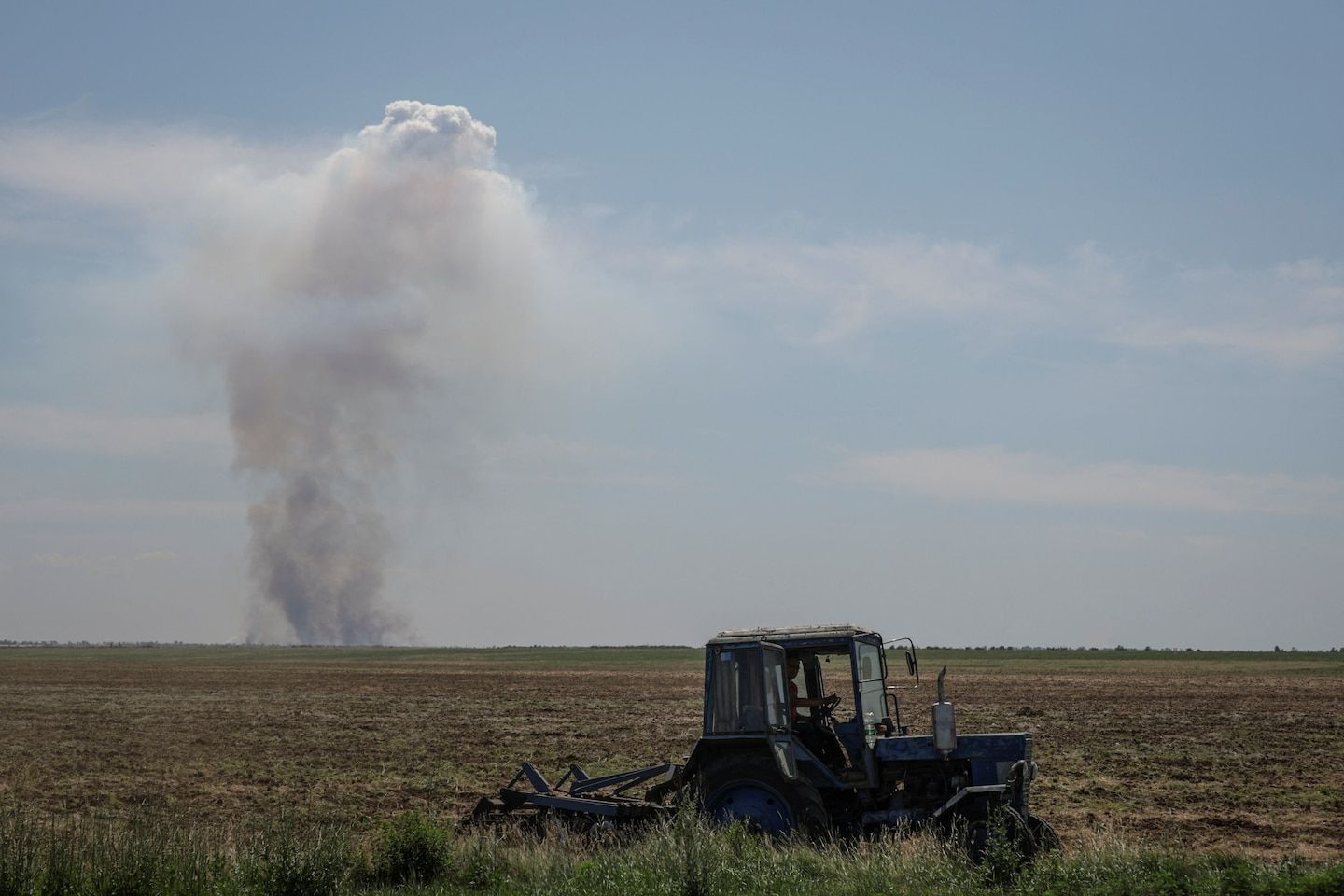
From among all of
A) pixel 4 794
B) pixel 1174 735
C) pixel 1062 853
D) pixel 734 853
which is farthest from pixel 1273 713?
pixel 4 794

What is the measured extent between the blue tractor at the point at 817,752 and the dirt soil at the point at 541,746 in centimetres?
411

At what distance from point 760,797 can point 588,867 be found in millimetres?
2545

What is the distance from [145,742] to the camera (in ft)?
107

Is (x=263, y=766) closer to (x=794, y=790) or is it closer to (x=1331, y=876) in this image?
(x=794, y=790)

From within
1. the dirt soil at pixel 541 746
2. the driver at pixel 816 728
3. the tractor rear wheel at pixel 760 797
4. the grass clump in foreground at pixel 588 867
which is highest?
the driver at pixel 816 728

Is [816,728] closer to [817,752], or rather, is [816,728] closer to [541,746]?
[817,752]

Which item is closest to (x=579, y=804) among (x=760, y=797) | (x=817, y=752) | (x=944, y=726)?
(x=760, y=797)

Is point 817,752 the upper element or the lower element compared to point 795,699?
lower

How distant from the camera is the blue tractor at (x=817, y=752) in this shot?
14.0 meters

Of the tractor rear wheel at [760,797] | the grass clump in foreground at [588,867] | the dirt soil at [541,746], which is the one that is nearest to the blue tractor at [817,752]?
the tractor rear wheel at [760,797]

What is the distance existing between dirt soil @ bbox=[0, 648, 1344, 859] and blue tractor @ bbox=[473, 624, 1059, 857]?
4.11 m

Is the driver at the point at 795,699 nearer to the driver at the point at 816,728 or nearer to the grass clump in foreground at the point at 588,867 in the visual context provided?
the driver at the point at 816,728

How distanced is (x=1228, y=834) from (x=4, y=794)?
21271 millimetres

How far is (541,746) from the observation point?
1216 inches
